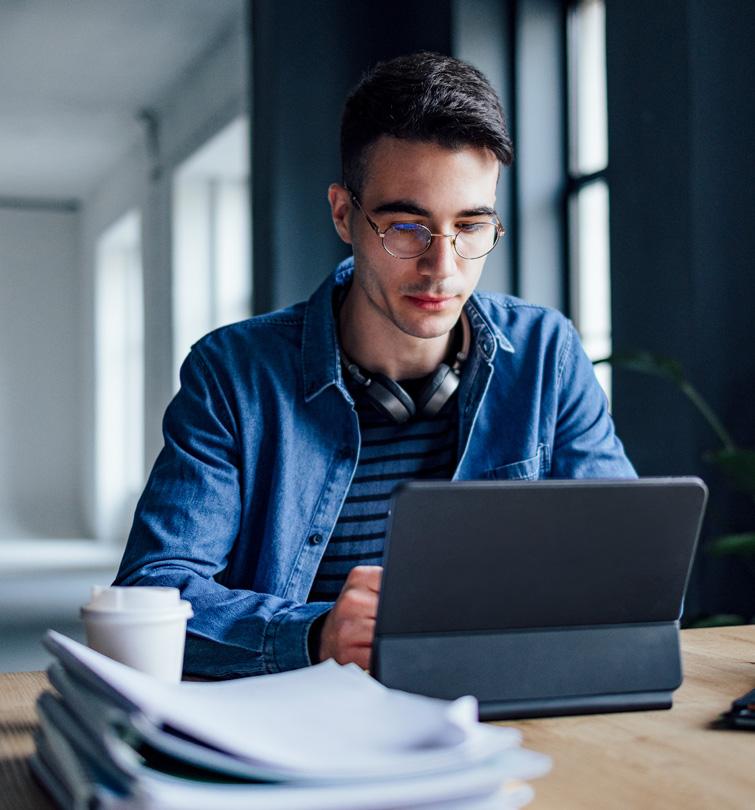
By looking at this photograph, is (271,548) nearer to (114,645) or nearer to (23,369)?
(114,645)

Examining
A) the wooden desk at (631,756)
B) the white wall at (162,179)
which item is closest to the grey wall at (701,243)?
the wooden desk at (631,756)

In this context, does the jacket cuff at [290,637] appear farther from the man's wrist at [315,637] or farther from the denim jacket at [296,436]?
the denim jacket at [296,436]

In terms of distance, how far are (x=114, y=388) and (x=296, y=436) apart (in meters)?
10.1

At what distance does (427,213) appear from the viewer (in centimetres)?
149

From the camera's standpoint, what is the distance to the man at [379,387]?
1.50 meters

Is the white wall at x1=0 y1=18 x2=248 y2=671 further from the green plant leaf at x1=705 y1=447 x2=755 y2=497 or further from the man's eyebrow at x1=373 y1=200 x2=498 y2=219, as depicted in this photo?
the man's eyebrow at x1=373 y1=200 x2=498 y2=219

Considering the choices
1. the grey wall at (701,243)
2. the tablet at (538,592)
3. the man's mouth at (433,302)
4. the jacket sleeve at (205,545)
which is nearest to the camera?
the tablet at (538,592)

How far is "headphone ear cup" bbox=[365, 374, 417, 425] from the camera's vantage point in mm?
1600

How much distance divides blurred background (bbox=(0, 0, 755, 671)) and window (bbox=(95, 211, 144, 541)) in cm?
202

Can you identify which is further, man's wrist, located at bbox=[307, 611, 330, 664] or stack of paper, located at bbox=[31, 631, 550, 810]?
man's wrist, located at bbox=[307, 611, 330, 664]

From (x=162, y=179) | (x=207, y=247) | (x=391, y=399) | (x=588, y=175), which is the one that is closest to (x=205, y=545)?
(x=391, y=399)

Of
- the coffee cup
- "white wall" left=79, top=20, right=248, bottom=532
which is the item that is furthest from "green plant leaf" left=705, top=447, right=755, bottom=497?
"white wall" left=79, top=20, right=248, bottom=532

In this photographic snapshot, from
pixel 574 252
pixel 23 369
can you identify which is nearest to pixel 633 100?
pixel 574 252

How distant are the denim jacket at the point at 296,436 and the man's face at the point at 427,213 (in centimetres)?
14
